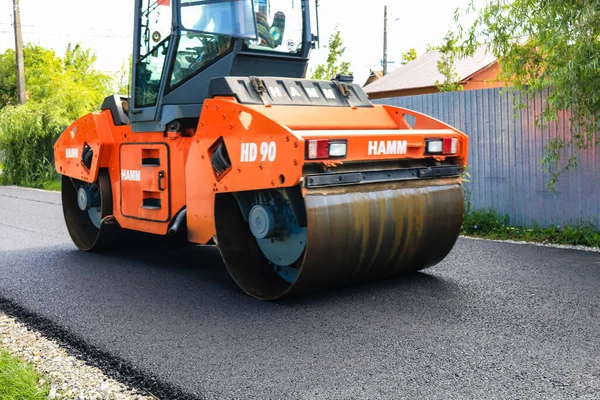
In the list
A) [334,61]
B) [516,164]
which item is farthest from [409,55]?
[516,164]

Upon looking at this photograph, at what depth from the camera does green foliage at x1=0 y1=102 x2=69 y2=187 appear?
64.3 ft

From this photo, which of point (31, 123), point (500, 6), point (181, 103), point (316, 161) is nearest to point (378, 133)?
point (316, 161)

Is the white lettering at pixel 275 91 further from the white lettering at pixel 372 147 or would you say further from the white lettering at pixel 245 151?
the white lettering at pixel 372 147

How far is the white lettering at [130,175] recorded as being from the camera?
602 centimetres

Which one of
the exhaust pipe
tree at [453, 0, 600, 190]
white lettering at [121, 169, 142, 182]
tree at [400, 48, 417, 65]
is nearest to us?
the exhaust pipe

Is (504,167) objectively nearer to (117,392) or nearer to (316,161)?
(316,161)

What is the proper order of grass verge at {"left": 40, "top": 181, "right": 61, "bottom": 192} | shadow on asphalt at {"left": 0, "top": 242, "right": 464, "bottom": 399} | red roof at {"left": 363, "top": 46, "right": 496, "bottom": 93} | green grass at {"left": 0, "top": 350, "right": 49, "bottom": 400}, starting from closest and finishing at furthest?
green grass at {"left": 0, "top": 350, "right": 49, "bottom": 400}, shadow on asphalt at {"left": 0, "top": 242, "right": 464, "bottom": 399}, grass verge at {"left": 40, "top": 181, "right": 61, "bottom": 192}, red roof at {"left": 363, "top": 46, "right": 496, "bottom": 93}

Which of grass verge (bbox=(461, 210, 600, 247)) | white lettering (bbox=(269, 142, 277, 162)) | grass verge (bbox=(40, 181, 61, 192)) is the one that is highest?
white lettering (bbox=(269, 142, 277, 162))

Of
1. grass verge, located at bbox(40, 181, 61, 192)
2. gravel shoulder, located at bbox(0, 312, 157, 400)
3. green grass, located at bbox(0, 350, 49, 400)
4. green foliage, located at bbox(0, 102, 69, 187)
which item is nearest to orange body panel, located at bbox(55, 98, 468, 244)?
gravel shoulder, located at bbox(0, 312, 157, 400)

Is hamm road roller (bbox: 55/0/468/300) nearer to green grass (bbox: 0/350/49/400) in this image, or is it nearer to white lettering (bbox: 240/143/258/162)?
white lettering (bbox: 240/143/258/162)

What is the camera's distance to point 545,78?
7.45 m

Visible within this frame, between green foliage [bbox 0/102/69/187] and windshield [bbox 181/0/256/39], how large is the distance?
14925 mm

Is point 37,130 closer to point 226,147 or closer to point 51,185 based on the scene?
point 51,185

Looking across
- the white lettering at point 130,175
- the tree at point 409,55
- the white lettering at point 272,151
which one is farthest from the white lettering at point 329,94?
the tree at point 409,55
